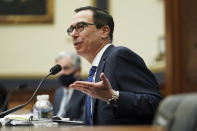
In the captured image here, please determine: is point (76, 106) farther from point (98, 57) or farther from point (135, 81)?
point (135, 81)

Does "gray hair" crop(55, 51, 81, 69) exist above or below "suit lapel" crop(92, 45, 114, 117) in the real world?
below

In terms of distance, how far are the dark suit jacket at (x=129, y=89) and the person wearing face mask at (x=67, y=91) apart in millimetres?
1830

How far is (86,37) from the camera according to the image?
3.13 metres

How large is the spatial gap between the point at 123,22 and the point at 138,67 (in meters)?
3.73

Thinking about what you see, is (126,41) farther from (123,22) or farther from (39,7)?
(39,7)

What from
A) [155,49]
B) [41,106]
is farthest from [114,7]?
[41,106]

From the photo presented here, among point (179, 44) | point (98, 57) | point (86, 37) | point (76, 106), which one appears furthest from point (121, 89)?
point (179, 44)

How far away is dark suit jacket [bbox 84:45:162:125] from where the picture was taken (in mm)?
2643

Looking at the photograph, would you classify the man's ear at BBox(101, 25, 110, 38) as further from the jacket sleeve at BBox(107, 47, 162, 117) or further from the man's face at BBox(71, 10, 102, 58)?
the jacket sleeve at BBox(107, 47, 162, 117)

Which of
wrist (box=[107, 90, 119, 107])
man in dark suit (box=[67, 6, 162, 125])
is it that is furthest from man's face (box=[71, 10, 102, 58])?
wrist (box=[107, 90, 119, 107])

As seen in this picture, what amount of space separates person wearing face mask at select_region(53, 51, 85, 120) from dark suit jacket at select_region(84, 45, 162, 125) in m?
1.83

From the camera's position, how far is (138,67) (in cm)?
276

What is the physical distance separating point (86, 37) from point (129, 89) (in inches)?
23.9

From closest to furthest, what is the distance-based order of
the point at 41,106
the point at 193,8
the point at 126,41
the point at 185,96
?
the point at 185,96
the point at 41,106
the point at 193,8
the point at 126,41
